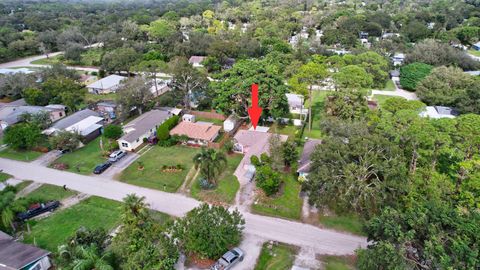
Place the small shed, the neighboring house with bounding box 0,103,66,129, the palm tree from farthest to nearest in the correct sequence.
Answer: the small shed < the neighboring house with bounding box 0,103,66,129 < the palm tree

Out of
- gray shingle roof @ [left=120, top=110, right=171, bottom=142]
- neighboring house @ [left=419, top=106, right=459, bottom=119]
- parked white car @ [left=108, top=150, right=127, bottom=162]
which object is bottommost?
neighboring house @ [left=419, top=106, right=459, bottom=119]

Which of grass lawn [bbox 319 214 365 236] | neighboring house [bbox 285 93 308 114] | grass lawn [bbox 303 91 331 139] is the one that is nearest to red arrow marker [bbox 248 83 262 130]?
grass lawn [bbox 303 91 331 139]

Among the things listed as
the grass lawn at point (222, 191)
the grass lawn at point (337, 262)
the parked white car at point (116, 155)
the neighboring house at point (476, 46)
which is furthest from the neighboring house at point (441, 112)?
the neighboring house at point (476, 46)

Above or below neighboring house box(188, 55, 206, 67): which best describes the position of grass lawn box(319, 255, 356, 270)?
below

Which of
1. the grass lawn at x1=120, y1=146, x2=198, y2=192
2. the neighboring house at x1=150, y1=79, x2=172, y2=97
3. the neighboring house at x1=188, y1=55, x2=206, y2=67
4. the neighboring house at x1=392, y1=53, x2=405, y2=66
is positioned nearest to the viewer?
the grass lawn at x1=120, y1=146, x2=198, y2=192

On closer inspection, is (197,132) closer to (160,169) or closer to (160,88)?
(160,169)

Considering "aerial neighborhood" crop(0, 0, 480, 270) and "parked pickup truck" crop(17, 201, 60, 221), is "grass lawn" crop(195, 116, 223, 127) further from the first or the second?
"parked pickup truck" crop(17, 201, 60, 221)

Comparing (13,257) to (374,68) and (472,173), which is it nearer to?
(472,173)

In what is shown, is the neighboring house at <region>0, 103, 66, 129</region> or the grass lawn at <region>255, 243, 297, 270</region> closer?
the grass lawn at <region>255, 243, 297, 270</region>
